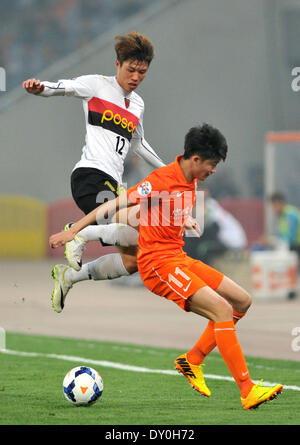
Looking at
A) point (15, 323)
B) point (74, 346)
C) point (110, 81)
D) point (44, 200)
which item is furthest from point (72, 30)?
point (110, 81)

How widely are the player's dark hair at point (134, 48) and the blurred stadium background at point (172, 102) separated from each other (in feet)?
50.3

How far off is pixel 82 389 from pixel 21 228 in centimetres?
1730

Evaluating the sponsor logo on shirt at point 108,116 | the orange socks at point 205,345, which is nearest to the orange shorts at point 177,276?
the orange socks at point 205,345

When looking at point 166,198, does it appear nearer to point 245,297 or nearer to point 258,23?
point 245,297

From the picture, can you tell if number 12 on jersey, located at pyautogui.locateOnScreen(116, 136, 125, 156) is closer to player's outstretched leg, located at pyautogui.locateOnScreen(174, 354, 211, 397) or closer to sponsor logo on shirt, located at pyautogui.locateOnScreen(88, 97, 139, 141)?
sponsor logo on shirt, located at pyautogui.locateOnScreen(88, 97, 139, 141)

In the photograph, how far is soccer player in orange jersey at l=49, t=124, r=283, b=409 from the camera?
278 inches

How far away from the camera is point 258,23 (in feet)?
79.5

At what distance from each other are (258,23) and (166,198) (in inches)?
705

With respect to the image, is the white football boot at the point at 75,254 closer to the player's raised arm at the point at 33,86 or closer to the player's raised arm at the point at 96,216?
the player's raised arm at the point at 96,216

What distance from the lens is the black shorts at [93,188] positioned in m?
8.04

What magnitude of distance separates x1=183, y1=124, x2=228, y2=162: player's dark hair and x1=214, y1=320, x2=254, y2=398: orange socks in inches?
48.0

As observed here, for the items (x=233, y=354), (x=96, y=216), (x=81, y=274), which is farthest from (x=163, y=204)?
(x=81, y=274)

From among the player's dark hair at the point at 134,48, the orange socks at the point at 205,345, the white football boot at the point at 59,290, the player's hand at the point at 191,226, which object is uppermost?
the player's dark hair at the point at 134,48

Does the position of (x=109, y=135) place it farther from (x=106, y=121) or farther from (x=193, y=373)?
(x=193, y=373)
